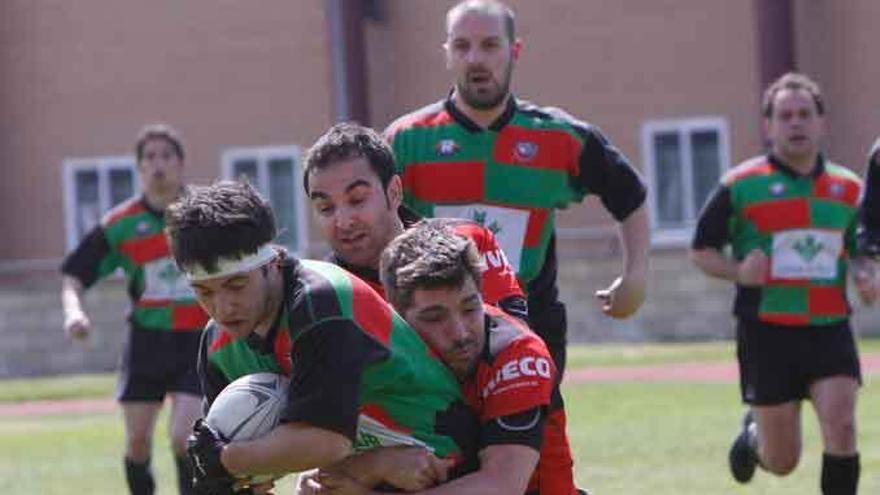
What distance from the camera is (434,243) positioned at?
5129mm

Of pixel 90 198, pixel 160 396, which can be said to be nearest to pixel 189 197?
pixel 160 396

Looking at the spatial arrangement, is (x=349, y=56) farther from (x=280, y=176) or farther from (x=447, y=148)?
(x=447, y=148)

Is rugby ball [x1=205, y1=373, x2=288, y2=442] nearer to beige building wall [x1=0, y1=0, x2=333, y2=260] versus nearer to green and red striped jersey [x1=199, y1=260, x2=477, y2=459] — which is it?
green and red striped jersey [x1=199, y1=260, x2=477, y2=459]

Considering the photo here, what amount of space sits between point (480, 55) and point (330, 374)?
2.62 metres

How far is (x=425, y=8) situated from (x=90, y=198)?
5467mm

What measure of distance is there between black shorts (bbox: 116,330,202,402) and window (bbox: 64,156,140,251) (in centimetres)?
1698

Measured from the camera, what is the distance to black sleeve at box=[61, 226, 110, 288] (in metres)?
11.5

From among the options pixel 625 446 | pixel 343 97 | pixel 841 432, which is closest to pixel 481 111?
pixel 841 432

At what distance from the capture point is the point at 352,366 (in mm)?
4859

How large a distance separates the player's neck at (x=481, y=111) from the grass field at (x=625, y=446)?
3.75 metres

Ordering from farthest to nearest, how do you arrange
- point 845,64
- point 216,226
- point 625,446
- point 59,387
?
point 845,64 → point 59,387 → point 625,446 → point 216,226

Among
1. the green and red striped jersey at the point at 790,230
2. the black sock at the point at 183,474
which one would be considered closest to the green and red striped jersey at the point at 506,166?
the green and red striped jersey at the point at 790,230

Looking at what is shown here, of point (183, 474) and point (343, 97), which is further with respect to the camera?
point (343, 97)

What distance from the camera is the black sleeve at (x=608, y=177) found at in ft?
24.7
